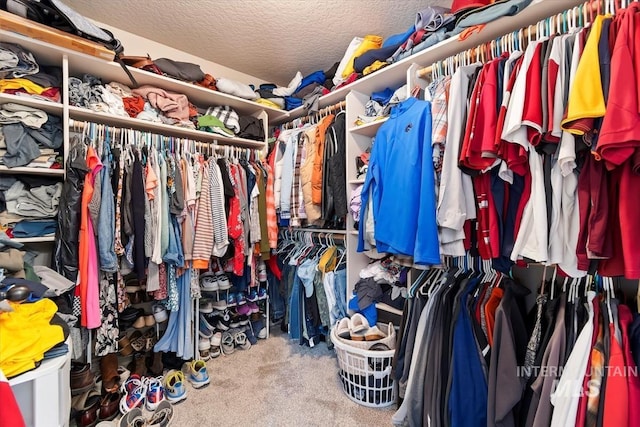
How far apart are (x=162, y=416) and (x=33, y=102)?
1.71 meters

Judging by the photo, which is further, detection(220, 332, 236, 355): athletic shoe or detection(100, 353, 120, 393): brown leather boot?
detection(220, 332, 236, 355): athletic shoe

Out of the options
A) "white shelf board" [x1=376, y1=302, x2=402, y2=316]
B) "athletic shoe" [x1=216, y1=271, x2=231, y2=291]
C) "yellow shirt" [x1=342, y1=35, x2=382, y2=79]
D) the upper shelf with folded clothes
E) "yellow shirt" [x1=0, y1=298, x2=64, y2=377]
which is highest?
"yellow shirt" [x1=342, y1=35, x2=382, y2=79]

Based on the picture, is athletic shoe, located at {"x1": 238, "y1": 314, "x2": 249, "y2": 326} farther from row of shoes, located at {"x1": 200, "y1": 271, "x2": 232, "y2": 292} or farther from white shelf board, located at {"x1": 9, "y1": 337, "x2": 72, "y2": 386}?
white shelf board, located at {"x1": 9, "y1": 337, "x2": 72, "y2": 386}

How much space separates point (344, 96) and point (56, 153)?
1.75 metres

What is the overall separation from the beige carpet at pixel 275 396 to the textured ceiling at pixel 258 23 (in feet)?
7.50

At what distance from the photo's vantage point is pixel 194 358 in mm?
2072

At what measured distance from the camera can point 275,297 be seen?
2559 millimetres

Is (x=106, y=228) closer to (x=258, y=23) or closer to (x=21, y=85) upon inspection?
(x=21, y=85)

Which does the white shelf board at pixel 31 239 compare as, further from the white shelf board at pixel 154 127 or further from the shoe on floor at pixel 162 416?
the shoe on floor at pixel 162 416

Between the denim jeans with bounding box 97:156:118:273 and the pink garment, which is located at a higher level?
the pink garment

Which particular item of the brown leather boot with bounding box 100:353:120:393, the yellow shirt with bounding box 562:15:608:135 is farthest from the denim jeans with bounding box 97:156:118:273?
the yellow shirt with bounding box 562:15:608:135

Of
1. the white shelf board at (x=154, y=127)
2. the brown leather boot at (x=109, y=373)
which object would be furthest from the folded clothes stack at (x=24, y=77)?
the brown leather boot at (x=109, y=373)

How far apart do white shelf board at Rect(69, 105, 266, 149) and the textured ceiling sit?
69cm

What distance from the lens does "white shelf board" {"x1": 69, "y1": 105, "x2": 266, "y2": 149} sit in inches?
67.1
